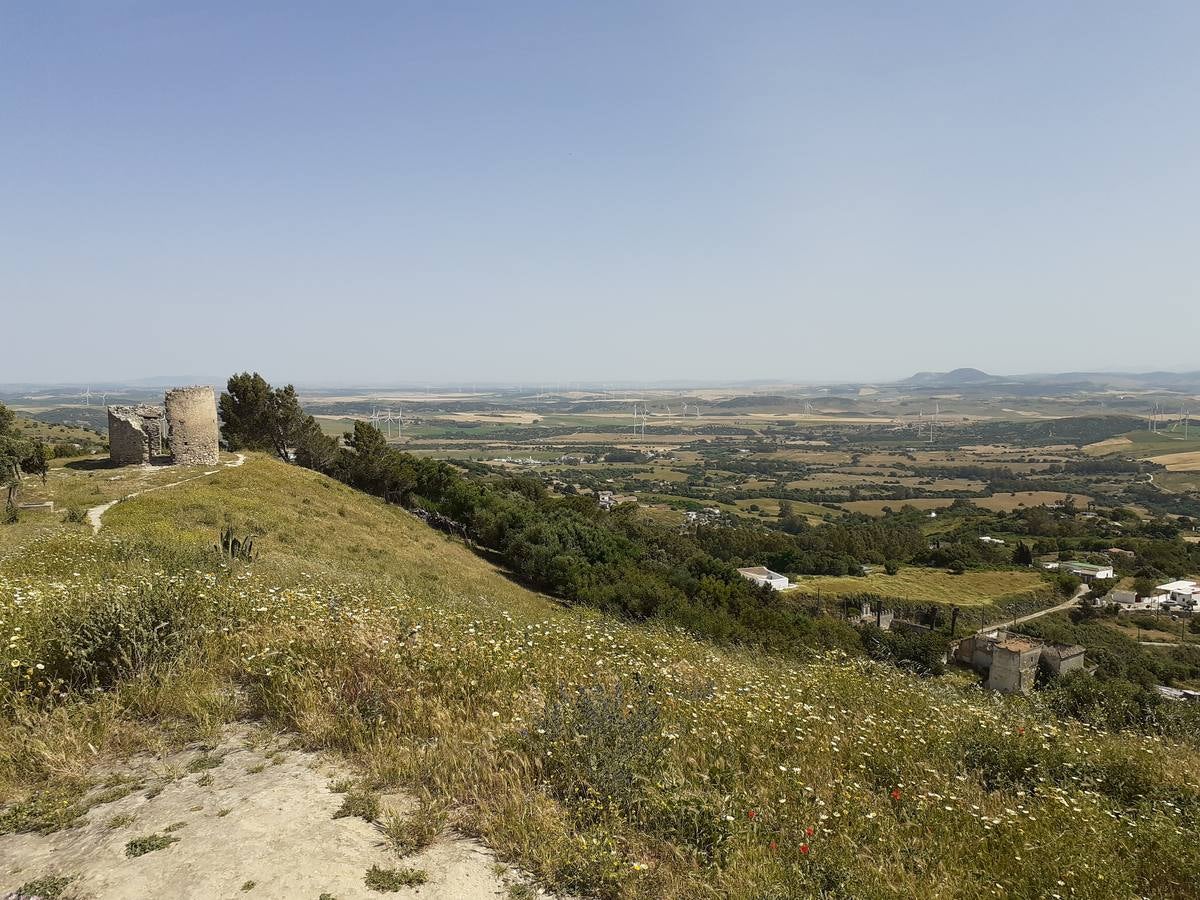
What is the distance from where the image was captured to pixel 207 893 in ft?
11.6

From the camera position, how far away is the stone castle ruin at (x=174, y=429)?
28.1 meters

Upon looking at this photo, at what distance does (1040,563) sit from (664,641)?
91.0 m

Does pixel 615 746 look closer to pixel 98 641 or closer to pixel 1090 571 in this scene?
pixel 98 641

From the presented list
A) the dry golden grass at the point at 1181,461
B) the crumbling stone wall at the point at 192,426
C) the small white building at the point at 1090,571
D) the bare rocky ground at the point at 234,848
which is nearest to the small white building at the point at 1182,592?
the small white building at the point at 1090,571

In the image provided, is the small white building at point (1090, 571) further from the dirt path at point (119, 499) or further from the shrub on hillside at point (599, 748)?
the shrub on hillside at point (599, 748)

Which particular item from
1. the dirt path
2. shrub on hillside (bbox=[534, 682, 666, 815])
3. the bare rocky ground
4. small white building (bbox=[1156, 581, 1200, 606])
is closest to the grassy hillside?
shrub on hillside (bbox=[534, 682, 666, 815])

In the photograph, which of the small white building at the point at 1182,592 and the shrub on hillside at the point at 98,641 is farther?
the small white building at the point at 1182,592

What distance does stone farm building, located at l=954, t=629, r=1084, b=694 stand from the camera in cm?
3438

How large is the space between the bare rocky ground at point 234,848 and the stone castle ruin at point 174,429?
28.2 metres

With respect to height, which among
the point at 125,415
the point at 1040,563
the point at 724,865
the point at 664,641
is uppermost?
the point at 125,415

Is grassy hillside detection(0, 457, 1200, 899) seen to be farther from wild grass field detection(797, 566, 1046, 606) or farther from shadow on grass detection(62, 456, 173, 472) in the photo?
wild grass field detection(797, 566, 1046, 606)

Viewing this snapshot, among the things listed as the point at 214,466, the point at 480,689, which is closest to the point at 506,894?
the point at 480,689

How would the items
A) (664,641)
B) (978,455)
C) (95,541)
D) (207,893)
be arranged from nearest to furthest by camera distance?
(207,893)
(664,641)
(95,541)
(978,455)

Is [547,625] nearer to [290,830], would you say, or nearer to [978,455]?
[290,830]
